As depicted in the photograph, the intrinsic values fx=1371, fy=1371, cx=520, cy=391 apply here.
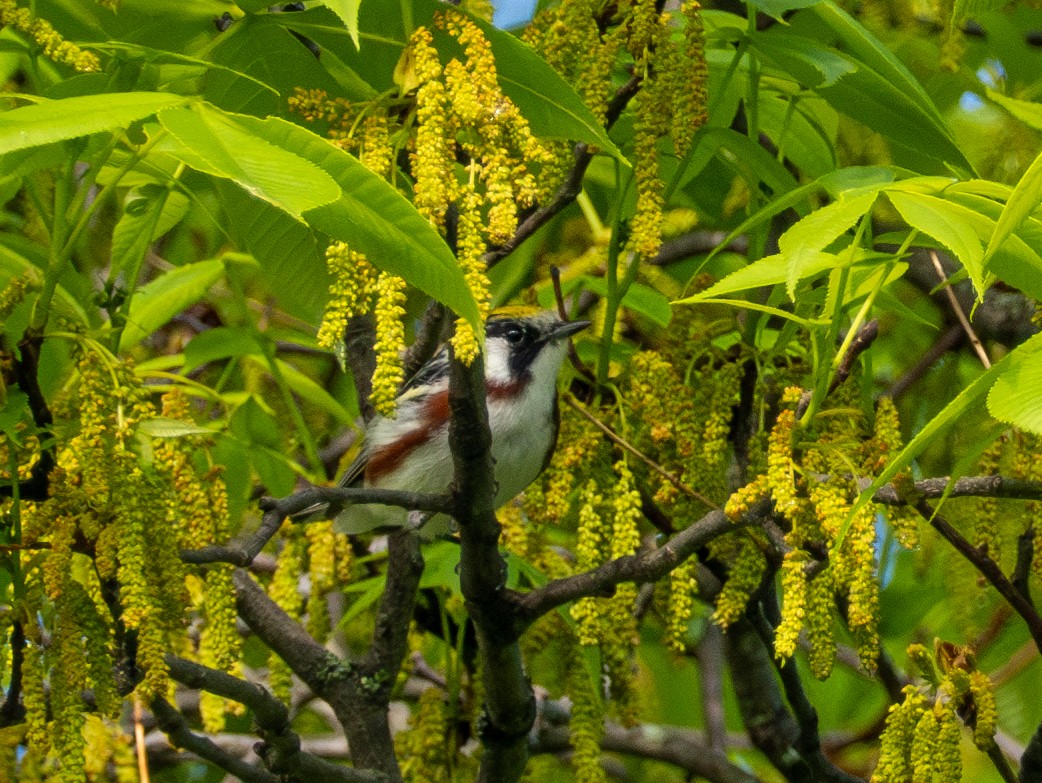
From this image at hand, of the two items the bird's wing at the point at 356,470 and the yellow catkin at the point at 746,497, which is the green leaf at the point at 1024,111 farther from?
the bird's wing at the point at 356,470

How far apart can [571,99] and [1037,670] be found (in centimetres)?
328

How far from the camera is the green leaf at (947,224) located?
192 cm

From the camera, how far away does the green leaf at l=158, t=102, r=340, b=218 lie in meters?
1.78

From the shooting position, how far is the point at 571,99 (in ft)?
7.29

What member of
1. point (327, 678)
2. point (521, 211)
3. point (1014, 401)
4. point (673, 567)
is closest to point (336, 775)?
point (327, 678)

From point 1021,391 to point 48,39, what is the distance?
154 centimetres

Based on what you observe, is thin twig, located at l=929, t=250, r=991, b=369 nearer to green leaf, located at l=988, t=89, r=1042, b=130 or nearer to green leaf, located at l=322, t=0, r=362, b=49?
green leaf, located at l=988, t=89, r=1042, b=130

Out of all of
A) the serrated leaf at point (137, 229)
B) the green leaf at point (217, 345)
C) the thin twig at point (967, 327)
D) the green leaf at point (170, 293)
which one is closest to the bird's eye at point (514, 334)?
the green leaf at point (217, 345)

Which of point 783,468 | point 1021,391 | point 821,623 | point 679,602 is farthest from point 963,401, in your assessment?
point 679,602

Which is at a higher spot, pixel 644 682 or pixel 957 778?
pixel 644 682

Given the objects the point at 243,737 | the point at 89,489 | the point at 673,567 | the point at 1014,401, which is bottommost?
the point at 1014,401

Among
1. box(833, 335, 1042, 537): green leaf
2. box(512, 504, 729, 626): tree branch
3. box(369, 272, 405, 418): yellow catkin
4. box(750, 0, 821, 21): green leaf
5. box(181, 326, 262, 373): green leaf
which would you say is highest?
box(181, 326, 262, 373): green leaf

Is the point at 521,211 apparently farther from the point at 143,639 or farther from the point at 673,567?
the point at 143,639

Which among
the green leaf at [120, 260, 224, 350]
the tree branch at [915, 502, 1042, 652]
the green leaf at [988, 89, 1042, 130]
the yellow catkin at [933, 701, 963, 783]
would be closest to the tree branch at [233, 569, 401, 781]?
the green leaf at [120, 260, 224, 350]
